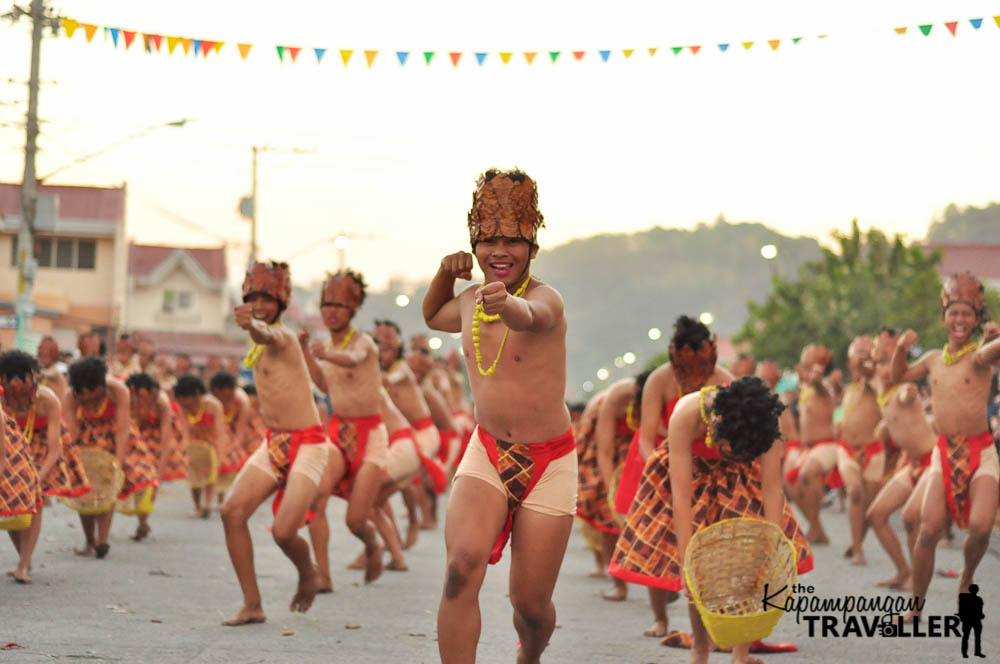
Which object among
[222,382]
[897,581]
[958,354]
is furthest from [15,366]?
[222,382]

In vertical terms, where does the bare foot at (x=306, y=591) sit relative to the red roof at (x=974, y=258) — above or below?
below

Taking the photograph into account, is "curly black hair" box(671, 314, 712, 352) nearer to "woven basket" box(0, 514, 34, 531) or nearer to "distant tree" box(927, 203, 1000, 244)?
"woven basket" box(0, 514, 34, 531)

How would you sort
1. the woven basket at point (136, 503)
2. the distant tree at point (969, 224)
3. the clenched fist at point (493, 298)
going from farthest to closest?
the distant tree at point (969, 224)
the woven basket at point (136, 503)
the clenched fist at point (493, 298)

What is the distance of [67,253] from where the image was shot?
5731cm

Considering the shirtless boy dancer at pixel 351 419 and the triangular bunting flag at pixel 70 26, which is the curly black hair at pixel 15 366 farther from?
the triangular bunting flag at pixel 70 26

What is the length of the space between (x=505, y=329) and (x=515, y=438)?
47 cm

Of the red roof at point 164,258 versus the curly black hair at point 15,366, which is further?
the red roof at point 164,258

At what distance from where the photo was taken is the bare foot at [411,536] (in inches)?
592

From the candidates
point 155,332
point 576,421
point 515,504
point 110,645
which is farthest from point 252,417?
point 155,332

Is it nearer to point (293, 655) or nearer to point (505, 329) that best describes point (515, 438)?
point (505, 329)

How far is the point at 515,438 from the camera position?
20.7 feet

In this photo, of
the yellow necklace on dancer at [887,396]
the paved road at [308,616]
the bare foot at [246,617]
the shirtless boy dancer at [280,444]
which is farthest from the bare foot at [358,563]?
the yellow necklace on dancer at [887,396]

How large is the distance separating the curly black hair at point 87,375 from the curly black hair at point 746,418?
6879mm

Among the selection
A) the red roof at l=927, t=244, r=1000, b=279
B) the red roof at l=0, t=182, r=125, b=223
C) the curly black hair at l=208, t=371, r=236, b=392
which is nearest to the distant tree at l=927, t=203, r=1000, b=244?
the red roof at l=927, t=244, r=1000, b=279
